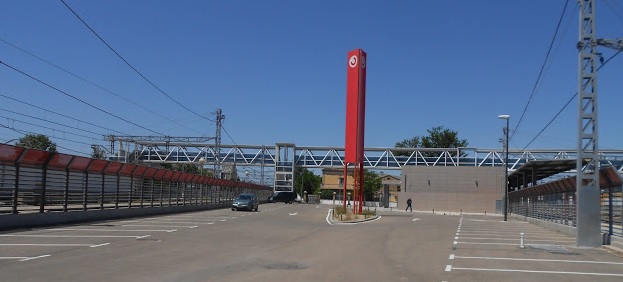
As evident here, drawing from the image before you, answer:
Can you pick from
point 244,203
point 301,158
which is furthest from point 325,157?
point 244,203

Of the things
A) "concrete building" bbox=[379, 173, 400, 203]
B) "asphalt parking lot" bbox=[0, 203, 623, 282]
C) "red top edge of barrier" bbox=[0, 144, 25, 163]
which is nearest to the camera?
"asphalt parking lot" bbox=[0, 203, 623, 282]

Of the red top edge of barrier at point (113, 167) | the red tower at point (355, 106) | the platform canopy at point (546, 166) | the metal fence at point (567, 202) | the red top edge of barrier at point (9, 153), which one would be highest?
the red tower at point (355, 106)

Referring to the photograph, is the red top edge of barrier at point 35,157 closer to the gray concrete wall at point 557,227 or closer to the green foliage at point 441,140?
the gray concrete wall at point 557,227

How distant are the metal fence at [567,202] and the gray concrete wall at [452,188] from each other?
2254 centimetres

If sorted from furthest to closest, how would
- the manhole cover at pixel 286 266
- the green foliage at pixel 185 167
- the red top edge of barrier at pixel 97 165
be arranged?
the green foliage at pixel 185 167, the red top edge of barrier at pixel 97 165, the manhole cover at pixel 286 266

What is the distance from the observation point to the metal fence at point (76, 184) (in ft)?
71.3

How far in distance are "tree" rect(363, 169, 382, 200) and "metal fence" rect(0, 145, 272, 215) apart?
8423cm

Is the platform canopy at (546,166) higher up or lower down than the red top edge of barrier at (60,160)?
higher up

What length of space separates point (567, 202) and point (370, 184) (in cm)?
9782

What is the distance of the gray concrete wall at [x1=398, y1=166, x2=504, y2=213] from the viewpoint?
245 ft

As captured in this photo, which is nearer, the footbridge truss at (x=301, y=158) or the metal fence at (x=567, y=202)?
the metal fence at (x=567, y=202)

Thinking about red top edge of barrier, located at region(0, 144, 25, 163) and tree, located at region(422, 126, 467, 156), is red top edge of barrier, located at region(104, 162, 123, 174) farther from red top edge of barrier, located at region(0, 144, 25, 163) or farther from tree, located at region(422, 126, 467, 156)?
tree, located at region(422, 126, 467, 156)

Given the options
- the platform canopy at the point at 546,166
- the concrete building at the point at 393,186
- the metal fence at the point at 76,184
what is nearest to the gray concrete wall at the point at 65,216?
the metal fence at the point at 76,184

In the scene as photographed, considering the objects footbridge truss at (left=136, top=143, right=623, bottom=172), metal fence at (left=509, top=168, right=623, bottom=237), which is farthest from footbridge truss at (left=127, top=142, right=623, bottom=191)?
metal fence at (left=509, top=168, right=623, bottom=237)
